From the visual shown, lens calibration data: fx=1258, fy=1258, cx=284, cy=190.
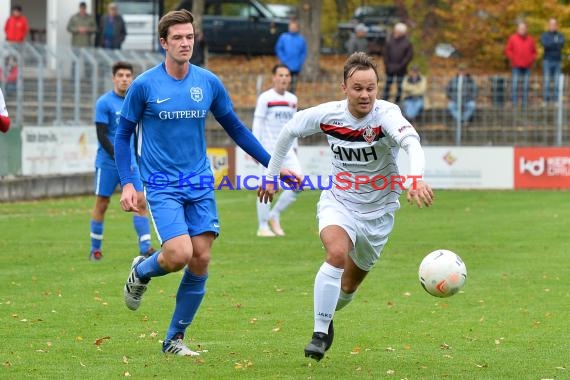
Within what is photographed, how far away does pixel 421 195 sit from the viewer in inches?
290

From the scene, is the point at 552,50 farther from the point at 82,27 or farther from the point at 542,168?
the point at 82,27

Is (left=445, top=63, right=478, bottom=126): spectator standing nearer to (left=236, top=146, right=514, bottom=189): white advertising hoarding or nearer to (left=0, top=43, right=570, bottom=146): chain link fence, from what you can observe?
(left=0, top=43, right=570, bottom=146): chain link fence

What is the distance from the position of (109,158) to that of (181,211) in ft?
19.7

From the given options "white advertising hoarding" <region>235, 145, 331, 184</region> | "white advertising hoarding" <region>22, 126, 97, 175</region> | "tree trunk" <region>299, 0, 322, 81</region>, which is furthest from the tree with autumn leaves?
"white advertising hoarding" <region>22, 126, 97, 175</region>

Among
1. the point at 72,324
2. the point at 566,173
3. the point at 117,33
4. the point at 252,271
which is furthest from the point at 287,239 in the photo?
the point at 117,33

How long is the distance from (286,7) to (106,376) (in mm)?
34497

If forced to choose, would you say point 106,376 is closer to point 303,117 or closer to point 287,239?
point 303,117

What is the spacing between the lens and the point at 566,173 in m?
Answer: 26.4

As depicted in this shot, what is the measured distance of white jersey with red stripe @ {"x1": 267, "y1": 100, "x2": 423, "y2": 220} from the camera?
26.9 ft

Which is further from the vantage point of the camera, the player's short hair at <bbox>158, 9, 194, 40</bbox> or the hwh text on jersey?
the hwh text on jersey

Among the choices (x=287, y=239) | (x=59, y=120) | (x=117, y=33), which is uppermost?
(x=117, y=33)

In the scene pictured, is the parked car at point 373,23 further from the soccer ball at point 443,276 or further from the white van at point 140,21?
the soccer ball at point 443,276

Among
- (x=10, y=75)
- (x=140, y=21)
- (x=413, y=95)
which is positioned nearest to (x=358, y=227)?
(x=10, y=75)

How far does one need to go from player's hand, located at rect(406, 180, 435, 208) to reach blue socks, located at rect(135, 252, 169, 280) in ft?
5.74
